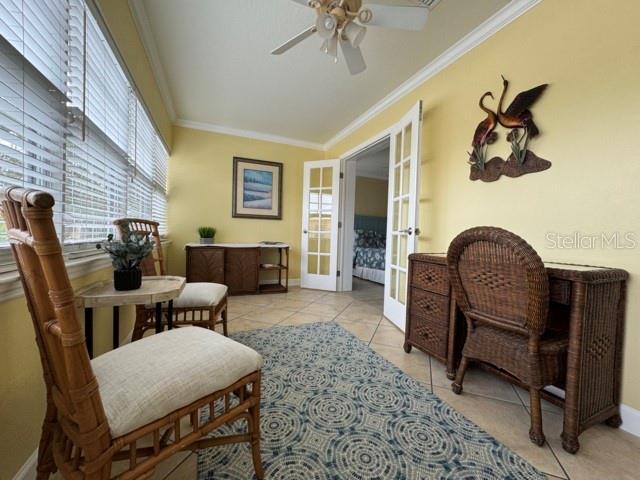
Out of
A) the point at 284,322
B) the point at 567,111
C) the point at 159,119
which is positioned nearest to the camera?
the point at 567,111

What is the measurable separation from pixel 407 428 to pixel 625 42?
2092mm

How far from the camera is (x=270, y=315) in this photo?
272cm

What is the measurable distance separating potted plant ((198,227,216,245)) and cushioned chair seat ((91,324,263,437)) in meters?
2.78

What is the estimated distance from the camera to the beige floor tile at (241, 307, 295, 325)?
257 centimetres

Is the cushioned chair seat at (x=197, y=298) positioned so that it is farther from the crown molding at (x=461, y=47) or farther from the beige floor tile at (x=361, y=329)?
the crown molding at (x=461, y=47)

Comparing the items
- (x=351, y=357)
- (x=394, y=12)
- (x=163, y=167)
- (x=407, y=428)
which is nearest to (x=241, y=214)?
(x=163, y=167)

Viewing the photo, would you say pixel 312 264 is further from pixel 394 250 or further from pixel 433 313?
pixel 433 313

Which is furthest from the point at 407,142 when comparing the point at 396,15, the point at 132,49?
the point at 132,49

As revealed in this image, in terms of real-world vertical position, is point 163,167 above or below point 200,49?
below

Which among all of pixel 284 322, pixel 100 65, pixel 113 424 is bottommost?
pixel 284 322

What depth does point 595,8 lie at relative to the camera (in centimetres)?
136

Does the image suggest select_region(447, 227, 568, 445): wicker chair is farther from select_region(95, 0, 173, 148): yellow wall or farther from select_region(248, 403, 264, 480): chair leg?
select_region(95, 0, 173, 148): yellow wall

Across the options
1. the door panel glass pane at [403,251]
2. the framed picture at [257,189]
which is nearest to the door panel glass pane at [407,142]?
the door panel glass pane at [403,251]

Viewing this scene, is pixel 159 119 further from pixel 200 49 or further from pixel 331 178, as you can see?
pixel 331 178
